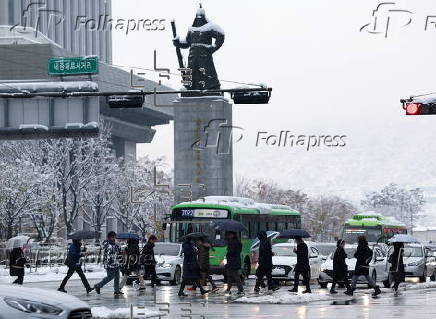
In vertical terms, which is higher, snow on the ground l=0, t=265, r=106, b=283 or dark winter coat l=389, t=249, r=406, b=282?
dark winter coat l=389, t=249, r=406, b=282

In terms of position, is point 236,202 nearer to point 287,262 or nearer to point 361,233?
point 287,262

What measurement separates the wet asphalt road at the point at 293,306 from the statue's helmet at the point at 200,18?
Answer: 5078 cm

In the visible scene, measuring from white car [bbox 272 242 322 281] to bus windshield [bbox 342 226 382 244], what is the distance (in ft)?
73.0

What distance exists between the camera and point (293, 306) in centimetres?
2583

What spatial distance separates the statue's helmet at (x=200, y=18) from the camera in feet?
270

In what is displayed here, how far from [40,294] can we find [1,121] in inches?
955

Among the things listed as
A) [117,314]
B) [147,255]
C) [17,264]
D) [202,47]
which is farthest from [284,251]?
[202,47]

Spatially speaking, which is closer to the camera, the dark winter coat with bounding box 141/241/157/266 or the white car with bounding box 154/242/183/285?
the dark winter coat with bounding box 141/241/157/266

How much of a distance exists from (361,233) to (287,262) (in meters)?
25.8

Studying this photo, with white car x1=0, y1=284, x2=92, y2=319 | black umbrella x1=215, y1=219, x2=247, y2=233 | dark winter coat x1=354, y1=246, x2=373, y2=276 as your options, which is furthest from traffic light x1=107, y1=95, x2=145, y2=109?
white car x1=0, y1=284, x2=92, y2=319

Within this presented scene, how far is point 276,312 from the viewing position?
23.6m

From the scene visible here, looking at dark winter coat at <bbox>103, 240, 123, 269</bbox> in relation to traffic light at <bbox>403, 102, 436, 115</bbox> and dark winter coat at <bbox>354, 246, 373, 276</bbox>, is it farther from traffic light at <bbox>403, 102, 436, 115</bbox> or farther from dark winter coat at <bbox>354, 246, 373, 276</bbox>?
traffic light at <bbox>403, 102, 436, 115</bbox>

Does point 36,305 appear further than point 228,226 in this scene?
No

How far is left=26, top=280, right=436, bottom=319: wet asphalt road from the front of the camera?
2281 cm
